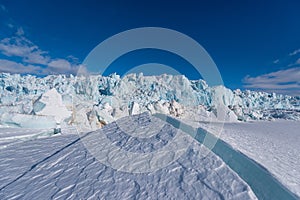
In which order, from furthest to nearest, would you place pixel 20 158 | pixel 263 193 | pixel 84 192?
pixel 20 158, pixel 84 192, pixel 263 193

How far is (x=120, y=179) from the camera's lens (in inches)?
78.0

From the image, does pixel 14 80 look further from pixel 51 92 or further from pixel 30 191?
pixel 30 191

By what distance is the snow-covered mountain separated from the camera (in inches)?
307

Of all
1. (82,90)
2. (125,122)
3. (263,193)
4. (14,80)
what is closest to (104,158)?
(125,122)

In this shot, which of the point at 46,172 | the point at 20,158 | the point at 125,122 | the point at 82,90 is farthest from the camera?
the point at 82,90

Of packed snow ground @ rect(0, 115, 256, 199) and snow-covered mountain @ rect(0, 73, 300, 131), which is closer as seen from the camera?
packed snow ground @ rect(0, 115, 256, 199)

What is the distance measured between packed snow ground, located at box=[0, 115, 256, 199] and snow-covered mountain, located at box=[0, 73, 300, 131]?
13.5 ft

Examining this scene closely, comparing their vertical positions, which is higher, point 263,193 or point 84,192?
point 263,193

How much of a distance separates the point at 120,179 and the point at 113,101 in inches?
579

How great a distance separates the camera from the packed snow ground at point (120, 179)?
5.40 feet

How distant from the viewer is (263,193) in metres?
1.71

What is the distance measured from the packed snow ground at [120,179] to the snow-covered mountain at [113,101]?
13.5ft

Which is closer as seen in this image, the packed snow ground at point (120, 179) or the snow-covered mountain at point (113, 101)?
the packed snow ground at point (120, 179)

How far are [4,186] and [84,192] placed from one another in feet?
3.50
